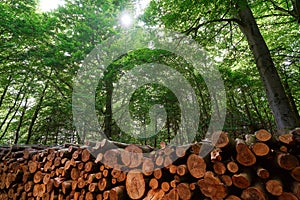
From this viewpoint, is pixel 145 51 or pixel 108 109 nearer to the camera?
pixel 145 51

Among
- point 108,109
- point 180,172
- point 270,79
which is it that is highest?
point 108,109

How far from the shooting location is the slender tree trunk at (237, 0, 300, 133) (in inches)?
183

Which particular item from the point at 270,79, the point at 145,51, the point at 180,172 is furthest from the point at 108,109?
the point at 180,172

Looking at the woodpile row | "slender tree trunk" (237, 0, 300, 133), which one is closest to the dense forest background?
"slender tree trunk" (237, 0, 300, 133)

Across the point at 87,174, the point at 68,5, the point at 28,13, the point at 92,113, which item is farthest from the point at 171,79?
the point at 87,174

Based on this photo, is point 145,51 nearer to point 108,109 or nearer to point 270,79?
point 270,79

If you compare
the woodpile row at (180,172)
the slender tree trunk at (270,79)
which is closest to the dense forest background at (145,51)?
the slender tree trunk at (270,79)

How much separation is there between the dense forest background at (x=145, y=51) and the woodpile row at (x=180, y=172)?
328 centimetres

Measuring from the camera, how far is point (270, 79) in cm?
505

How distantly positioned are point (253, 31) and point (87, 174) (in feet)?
19.0

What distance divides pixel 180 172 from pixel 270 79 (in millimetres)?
4423

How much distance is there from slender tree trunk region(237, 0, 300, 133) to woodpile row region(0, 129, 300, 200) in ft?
10.7

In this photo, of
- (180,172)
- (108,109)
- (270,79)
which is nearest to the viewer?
(180,172)

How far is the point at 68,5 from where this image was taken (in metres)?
9.85
